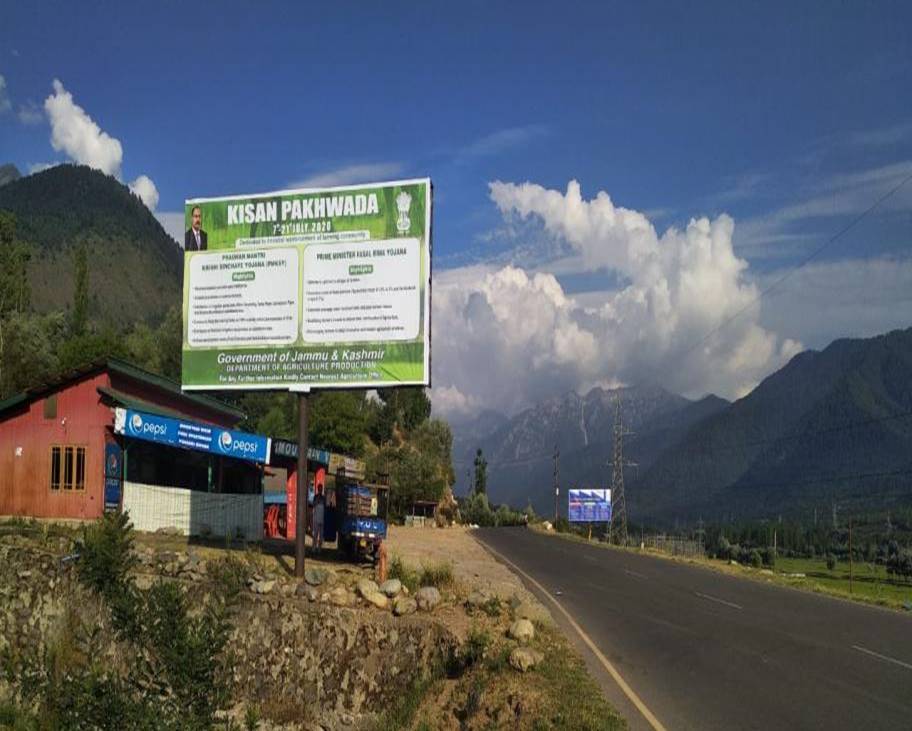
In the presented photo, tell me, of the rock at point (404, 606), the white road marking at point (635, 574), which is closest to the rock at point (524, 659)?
the rock at point (404, 606)

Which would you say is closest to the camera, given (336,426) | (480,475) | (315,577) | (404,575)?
(315,577)

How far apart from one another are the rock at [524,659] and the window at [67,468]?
15.4m

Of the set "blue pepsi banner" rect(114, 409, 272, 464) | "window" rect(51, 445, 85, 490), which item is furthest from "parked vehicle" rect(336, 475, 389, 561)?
"window" rect(51, 445, 85, 490)

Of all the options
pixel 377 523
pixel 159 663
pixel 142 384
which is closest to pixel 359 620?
pixel 159 663

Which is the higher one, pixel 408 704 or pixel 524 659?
pixel 524 659

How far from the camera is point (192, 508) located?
25000mm

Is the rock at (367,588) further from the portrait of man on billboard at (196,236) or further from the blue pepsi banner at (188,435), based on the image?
the blue pepsi banner at (188,435)

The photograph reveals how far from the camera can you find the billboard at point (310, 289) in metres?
19.2

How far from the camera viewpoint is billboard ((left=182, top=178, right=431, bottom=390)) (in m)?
19.2

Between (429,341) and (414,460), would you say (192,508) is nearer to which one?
(429,341)

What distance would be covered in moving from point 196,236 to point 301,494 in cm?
634

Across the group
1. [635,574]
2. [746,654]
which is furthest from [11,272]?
[746,654]

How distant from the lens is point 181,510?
81.9ft

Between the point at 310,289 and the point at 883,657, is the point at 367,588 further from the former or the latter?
the point at 883,657
